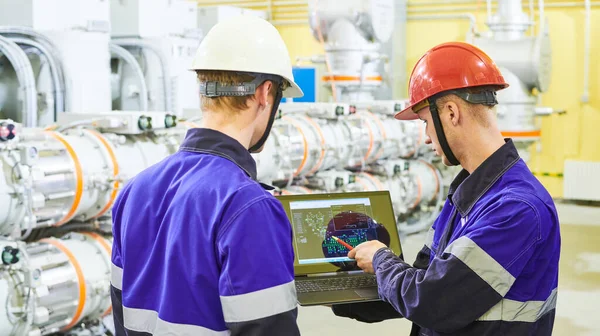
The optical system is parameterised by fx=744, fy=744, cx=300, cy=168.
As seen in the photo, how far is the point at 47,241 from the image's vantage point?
3.43 metres

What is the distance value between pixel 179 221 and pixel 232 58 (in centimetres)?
35

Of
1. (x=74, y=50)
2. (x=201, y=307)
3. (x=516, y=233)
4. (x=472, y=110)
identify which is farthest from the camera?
(x=74, y=50)

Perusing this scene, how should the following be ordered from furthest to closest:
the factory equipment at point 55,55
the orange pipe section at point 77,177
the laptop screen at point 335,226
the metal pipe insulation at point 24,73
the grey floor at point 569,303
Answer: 1. the grey floor at point 569,303
2. the factory equipment at point 55,55
3. the metal pipe insulation at point 24,73
4. the orange pipe section at point 77,177
5. the laptop screen at point 335,226

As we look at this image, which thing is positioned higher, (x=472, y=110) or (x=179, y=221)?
(x=472, y=110)

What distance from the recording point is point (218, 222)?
133cm

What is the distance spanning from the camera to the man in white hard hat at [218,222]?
132cm

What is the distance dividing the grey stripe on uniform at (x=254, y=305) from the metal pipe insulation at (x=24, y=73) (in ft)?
9.29

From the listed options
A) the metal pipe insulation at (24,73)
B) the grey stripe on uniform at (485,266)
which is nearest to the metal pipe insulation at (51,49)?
the metal pipe insulation at (24,73)

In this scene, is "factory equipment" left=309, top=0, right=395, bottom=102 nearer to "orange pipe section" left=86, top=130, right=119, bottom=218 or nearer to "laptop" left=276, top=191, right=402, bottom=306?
"orange pipe section" left=86, top=130, right=119, bottom=218

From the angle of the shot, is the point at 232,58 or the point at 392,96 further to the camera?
the point at 392,96

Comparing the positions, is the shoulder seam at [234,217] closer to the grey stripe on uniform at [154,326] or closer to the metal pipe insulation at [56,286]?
the grey stripe on uniform at [154,326]

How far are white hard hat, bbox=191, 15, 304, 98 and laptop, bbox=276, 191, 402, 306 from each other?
72cm

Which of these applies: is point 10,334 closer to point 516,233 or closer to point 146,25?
point 516,233

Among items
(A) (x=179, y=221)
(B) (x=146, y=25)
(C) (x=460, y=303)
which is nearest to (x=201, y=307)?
(A) (x=179, y=221)
